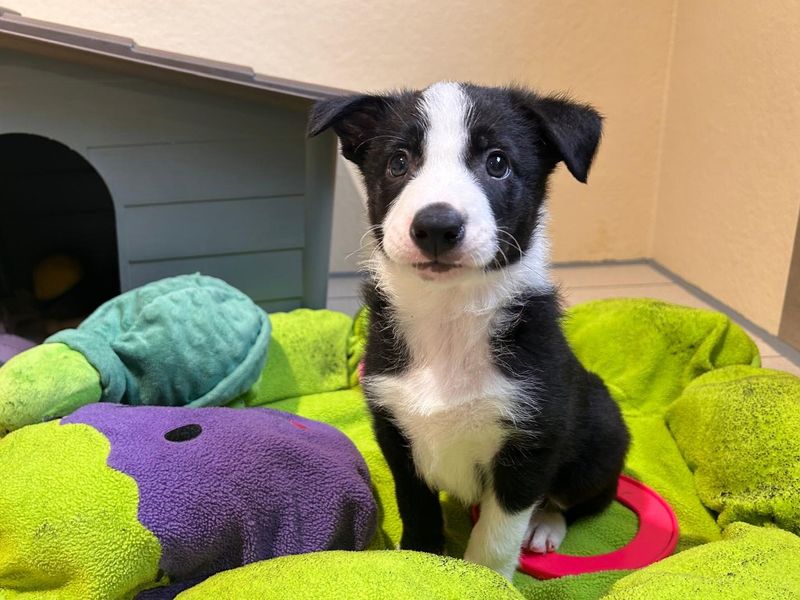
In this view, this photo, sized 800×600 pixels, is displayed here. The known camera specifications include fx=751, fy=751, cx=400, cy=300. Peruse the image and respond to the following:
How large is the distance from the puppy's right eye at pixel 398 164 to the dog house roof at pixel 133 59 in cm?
74

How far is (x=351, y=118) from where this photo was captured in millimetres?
1341

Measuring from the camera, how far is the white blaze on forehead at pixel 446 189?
1.05 metres

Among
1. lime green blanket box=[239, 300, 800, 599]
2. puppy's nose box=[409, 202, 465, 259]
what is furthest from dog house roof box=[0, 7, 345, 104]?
puppy's nose box=[409, 202, 465, 259]

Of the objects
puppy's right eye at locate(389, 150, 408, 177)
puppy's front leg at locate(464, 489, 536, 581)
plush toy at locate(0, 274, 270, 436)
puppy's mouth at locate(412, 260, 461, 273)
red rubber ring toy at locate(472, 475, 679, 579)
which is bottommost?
red rubber ring toy at locate(472, 475, 679, 579)

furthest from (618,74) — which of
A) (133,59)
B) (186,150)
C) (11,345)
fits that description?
(11,345)

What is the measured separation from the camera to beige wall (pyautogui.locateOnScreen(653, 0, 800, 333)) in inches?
89.1

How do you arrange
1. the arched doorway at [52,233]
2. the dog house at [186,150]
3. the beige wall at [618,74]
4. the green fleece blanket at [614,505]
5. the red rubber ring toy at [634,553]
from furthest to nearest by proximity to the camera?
the arched doorway at [52,233] → the beige wall at [618,74] → the dog house at [186,150] → the red rubber ring toy at [634,553] → the green fleece blanket at [614,505]

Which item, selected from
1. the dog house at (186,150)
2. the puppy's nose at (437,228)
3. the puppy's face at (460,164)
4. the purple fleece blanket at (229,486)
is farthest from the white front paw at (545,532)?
the dog house at (186,150)

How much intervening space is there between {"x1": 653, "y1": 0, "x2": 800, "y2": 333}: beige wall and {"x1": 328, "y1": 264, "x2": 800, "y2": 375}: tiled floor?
81mm

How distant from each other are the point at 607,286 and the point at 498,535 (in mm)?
1863

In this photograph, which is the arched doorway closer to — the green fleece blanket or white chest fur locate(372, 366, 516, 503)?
the green fleece blanket

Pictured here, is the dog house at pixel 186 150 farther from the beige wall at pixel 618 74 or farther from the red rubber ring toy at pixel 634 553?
the red rubber ring toy at pixel 634 553

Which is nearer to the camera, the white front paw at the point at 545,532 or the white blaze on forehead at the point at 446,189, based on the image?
the white blaze on forehead at the point at 446,189

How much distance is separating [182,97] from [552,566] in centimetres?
148
